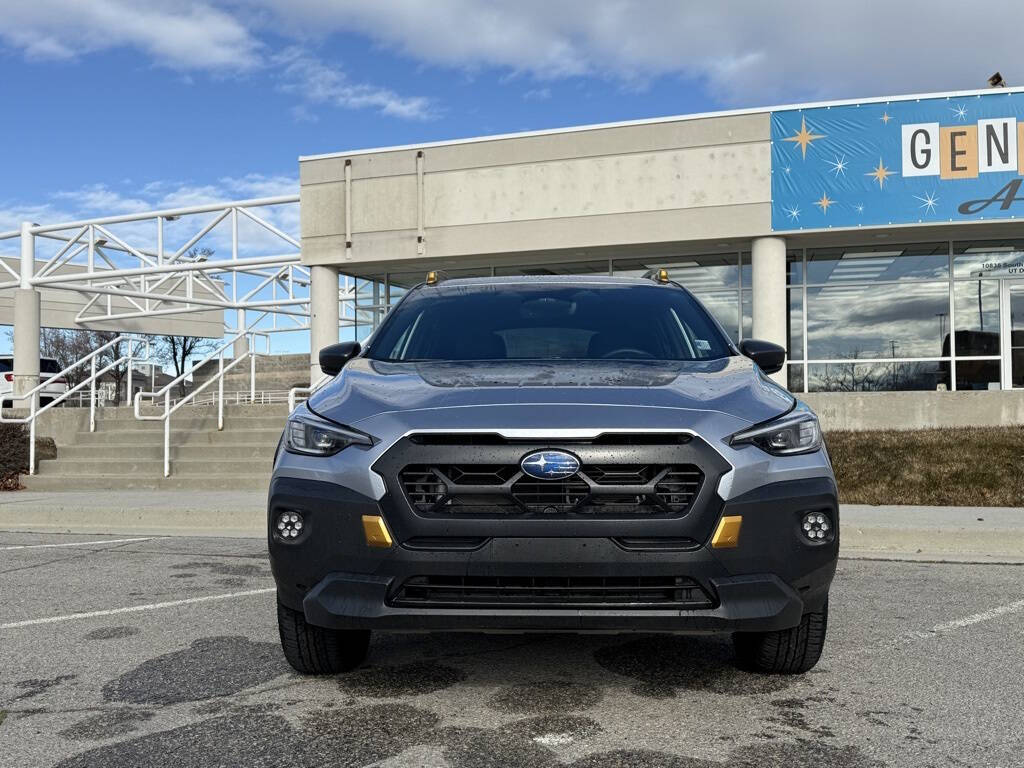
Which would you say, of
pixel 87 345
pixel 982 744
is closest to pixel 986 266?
pixel 982 744

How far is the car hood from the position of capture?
11.0 feet

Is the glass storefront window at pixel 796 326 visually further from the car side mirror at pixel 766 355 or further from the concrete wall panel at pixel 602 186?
the car side mirror at pixel 766 355

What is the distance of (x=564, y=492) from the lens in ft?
10.8

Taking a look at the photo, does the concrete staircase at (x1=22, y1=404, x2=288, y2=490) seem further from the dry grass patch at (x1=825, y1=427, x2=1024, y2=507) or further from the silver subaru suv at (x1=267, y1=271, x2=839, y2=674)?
the silver subaru suv at (x1=267, y1=271, x2=839, y2=674)

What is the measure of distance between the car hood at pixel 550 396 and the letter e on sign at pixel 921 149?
14160 millimetres

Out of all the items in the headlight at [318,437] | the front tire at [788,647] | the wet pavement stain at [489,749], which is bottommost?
the wet pavement stain at [489,749]

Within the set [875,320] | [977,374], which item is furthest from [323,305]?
[977,374]

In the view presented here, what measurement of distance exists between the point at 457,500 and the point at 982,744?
196cm

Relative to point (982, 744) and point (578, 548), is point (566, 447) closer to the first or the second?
point (578, 548)

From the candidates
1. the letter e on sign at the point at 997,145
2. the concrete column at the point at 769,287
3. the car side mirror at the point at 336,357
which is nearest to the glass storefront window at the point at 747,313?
the concrete column at the point at 769,287

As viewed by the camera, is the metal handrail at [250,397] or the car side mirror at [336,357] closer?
the car side mirror at [336,357]

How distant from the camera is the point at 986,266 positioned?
60.6ft

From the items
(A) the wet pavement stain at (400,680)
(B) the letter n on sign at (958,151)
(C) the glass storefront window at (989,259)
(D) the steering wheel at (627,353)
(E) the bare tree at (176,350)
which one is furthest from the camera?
(E) the bare tree at (176,350)

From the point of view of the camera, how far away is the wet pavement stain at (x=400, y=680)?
3.80 m
